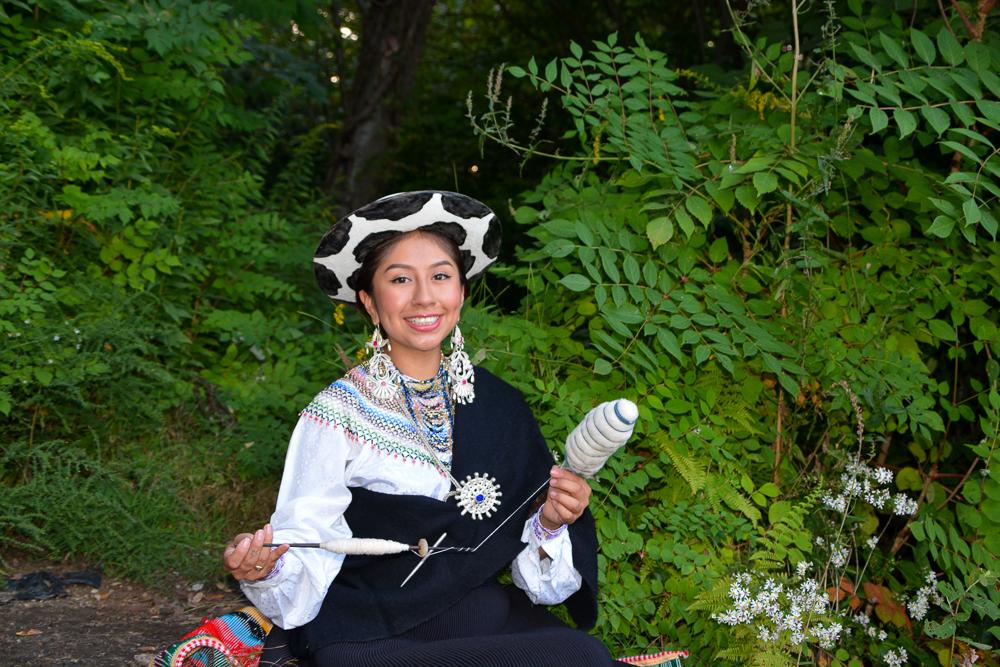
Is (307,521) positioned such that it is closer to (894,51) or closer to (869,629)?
(869,629)

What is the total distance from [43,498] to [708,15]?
747 cm

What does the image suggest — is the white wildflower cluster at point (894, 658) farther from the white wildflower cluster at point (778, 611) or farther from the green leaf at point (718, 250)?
the green leaf at point (718, 250)

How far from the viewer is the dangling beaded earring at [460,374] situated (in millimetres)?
2984

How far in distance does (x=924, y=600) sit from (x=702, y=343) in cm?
125

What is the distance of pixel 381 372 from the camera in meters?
2.90

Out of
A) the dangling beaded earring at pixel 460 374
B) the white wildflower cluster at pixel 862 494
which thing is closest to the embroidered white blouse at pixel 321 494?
the dangling beaded earring at pixel 460 374

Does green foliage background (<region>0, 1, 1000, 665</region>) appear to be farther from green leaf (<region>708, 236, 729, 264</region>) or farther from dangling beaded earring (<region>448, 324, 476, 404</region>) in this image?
dangling beaded earring (<region>448, 324, 476, 404</region>)

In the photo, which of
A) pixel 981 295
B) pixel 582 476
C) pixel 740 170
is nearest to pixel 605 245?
pixel 740 170

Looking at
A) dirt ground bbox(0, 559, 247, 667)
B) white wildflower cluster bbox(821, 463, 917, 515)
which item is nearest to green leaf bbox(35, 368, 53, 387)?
dirt ground bbox(0, 559, 247, 667)

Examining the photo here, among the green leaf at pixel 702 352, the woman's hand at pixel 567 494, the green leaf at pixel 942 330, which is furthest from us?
the green leaf at pixel 942 330

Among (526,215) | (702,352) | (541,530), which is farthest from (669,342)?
(541,530)

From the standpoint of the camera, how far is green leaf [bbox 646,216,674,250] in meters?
3.64

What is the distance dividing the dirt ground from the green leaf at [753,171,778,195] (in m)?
2.52

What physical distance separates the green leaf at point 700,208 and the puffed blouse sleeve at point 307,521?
153 centimetres
